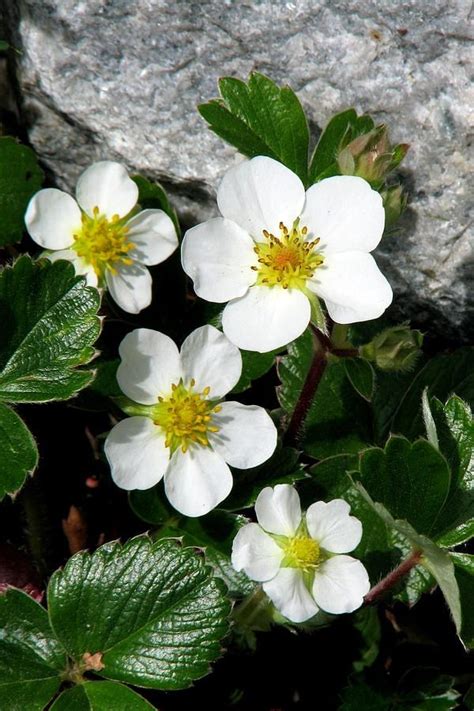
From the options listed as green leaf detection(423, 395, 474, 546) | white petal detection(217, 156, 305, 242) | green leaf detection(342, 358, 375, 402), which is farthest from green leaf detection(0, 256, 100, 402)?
green leaf detection(423, 395, 474, 546)

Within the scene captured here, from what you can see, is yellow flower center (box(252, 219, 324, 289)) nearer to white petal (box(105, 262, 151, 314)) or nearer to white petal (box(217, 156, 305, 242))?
white petal (box(217, 156, 305, 242))

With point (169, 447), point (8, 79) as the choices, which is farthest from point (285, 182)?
point (8, 79)

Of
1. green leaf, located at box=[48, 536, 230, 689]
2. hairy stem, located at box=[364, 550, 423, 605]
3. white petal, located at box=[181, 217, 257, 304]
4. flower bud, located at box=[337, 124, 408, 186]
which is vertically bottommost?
green leaf, located at box=[48, 536, 230, 689]

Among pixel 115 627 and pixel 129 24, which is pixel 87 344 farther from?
pixel 129 24

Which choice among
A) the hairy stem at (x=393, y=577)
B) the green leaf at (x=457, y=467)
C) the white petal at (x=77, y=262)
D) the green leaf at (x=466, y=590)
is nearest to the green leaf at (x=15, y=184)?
the white petal at (x=77, y=262)

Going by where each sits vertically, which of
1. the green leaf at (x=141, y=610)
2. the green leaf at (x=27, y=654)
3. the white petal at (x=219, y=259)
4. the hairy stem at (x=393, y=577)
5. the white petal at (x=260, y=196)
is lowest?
the green leaf at (x=27, y=654)

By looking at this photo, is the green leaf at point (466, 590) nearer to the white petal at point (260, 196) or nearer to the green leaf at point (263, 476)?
the green leaf at point (263, 476)
